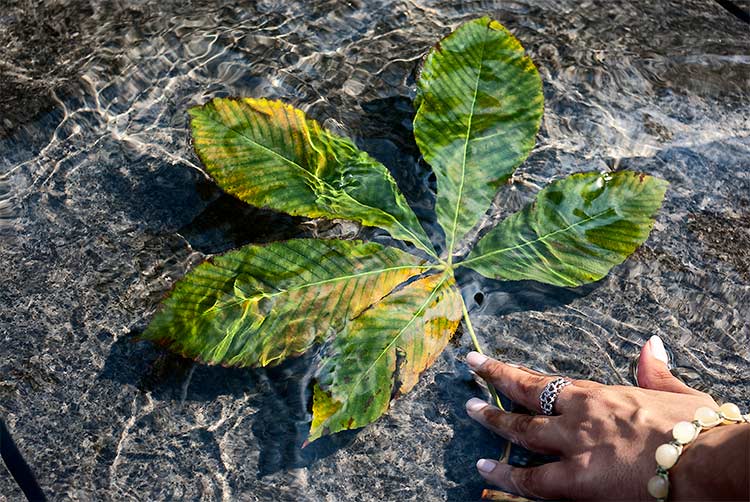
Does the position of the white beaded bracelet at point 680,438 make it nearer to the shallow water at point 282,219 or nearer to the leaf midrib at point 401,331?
the shallow water at point 282,219

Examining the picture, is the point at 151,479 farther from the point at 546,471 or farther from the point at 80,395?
the point at 546,471

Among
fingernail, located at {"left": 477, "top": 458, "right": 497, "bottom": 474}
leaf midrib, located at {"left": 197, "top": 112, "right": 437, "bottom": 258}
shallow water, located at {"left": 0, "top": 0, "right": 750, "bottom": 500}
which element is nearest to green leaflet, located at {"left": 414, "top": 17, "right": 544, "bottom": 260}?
leaf midrib, located at {"left": 197, "top": 112, "right": 437, "bottom": 258}

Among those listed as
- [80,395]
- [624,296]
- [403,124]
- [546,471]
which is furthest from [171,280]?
[624,296]

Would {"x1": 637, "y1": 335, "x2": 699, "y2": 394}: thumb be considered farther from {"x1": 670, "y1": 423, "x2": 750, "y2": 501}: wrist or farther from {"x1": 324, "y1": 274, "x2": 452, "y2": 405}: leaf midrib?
{"x1": 324, "y1": 274, "x2": 452, "y2": 405}: leaf midrib

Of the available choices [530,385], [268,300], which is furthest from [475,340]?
[268,300]

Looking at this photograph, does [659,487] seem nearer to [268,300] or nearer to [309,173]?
[268,300]

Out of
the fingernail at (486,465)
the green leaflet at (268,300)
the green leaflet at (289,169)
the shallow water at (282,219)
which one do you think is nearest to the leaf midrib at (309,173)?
the green leaflet at (289,169)
